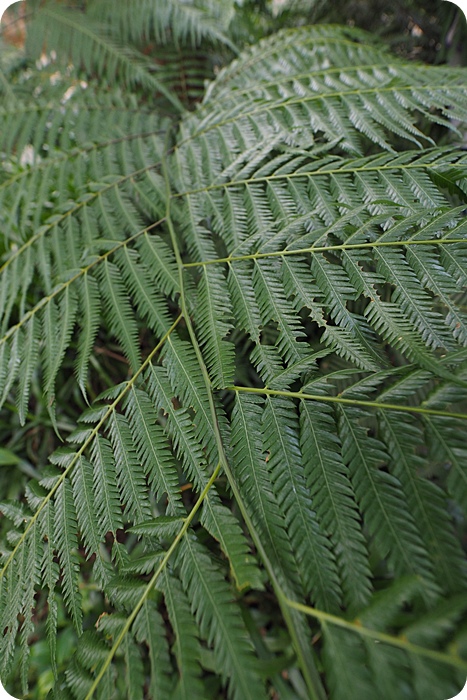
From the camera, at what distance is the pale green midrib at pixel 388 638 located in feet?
1.21

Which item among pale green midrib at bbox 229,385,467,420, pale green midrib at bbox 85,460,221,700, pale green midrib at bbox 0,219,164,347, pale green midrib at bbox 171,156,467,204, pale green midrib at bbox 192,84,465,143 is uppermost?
pale green midrib at bbox 192,84,465,143

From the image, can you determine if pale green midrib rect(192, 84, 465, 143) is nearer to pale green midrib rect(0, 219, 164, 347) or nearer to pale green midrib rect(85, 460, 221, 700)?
pale green midrib rect(0, 219, 164, 347)

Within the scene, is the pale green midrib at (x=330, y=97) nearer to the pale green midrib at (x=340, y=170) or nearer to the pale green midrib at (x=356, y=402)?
the pale green midrib at (x=340, y=170)

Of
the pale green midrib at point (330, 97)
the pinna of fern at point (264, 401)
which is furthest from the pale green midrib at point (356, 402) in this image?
the pale green midrib at point (330, 97)

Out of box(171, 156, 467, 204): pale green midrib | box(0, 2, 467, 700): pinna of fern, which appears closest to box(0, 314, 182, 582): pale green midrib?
box(0, 2, 467, 700): pinna of fern

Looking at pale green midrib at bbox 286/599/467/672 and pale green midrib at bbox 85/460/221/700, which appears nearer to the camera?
pale green midrib at bbox 286/599/467/672

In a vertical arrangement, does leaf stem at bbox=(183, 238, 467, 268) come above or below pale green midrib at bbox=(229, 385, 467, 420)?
above

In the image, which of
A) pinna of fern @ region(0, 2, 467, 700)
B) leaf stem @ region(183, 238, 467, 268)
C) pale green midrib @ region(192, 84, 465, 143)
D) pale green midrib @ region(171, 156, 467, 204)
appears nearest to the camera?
pinna of fern @ region(0, 2, 467, 700)

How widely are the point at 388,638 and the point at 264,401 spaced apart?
1.04 ft

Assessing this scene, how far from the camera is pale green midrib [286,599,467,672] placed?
0.37 metres

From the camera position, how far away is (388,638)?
40cm

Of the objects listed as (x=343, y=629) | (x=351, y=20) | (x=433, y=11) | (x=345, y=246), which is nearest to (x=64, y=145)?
(x=345, y=246)

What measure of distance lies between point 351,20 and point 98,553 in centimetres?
173

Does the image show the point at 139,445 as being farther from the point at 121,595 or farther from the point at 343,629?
the point at 343,629
